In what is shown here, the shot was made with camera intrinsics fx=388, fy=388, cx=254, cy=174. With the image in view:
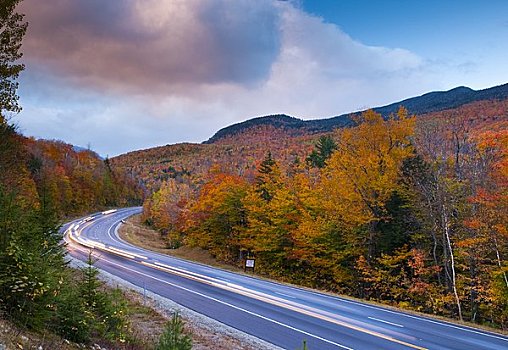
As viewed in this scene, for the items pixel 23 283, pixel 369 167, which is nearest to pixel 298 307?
pixel 369 167

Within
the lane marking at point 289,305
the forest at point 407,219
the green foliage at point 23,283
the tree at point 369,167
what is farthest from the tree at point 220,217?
the green foliage at point 23,283

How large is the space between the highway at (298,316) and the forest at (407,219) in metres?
5.29

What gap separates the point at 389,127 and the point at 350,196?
16.6 feet

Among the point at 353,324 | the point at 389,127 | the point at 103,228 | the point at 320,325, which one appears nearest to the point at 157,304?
the point at 320,325

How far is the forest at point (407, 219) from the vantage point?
2050cm

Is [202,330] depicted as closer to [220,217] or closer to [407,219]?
[407,219]

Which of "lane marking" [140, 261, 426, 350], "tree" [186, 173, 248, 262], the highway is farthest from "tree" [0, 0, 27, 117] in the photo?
"tree" [186, 173, 248, 262]

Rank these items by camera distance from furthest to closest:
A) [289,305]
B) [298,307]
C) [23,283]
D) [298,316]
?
[289,305]
[298,307]
[298,316]
[23,283]

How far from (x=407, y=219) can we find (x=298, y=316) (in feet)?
38.8

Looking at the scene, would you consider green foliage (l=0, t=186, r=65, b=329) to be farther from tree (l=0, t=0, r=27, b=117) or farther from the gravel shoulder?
tree (l=0, t=0, r=27, b=117)

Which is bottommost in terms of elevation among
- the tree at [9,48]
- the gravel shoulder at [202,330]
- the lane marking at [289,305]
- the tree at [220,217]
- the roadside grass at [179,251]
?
the roadside grass at [179,251]

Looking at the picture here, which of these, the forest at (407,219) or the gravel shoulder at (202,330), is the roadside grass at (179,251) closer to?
the forest at (407,219)

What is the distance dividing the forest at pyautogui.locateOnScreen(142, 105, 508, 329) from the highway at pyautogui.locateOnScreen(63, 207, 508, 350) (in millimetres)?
5293

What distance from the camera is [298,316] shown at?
16.6 m
